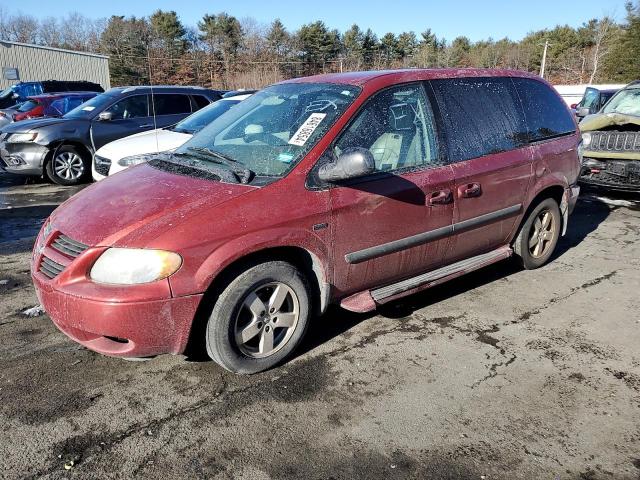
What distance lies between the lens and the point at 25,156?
9359mm

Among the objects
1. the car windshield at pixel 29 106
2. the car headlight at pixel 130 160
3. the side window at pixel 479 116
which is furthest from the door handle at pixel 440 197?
the car windshield at pixel 29 106

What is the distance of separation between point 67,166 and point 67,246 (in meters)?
7.37

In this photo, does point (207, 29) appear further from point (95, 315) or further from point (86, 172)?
point (95, 315)

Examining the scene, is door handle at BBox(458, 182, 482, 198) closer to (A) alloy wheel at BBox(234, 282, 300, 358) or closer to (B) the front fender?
(B) the front fender

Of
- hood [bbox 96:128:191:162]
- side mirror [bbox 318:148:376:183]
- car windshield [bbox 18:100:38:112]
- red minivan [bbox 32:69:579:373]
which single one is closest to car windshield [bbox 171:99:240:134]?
hood [bbox 96:128:191:162]

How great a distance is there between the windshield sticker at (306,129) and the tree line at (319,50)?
32.4 m

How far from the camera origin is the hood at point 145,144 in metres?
7.14

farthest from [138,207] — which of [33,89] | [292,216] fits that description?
[33,89]

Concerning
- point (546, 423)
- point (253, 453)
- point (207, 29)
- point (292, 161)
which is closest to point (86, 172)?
point (292, 161)

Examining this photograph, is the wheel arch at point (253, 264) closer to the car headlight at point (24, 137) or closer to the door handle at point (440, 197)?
the door handle at point (440, 197)

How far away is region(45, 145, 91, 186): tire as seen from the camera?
31.0 feet

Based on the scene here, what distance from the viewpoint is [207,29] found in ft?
170

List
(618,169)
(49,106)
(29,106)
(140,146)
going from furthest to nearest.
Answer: (29,106)
(49,106)
(618,169)
(140,146)

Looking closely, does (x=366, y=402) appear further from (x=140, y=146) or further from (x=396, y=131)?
(x=140, y=146)
